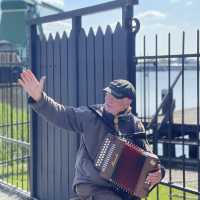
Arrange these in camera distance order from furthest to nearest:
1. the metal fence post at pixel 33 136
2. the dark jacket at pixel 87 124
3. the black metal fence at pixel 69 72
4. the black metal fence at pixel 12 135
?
the black metal fence at pixel 12 135 → the metal fence post at pixel 33 136 → the black metal fence at pixel 69 72 → the dark jacket at pixel 87 124

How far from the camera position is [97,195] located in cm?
384

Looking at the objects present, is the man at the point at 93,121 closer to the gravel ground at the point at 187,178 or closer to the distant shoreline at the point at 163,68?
the distant shoreline at the point at 163,68

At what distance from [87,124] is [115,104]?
0.30 m

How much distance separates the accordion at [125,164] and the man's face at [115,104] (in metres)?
0.21

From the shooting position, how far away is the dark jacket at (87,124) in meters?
3.81

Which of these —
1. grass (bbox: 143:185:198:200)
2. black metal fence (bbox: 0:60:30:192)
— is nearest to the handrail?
black metal fence (bbox: 0:60:30:192)

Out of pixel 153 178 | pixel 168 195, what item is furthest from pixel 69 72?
pixel 168 195

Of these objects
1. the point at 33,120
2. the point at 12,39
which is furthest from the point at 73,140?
the point at 12,39

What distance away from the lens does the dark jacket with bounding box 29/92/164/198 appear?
150 inches

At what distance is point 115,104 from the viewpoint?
3.78 meters

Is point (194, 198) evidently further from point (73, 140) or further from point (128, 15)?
point (128, 15)

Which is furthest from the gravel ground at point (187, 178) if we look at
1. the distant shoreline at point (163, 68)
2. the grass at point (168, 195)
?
the distant shoreline at point (163, 68)

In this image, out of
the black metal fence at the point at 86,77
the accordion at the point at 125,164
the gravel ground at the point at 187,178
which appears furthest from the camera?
the gravel ground at the point at 187,178

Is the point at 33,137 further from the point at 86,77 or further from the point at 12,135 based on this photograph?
the point at 86,77
